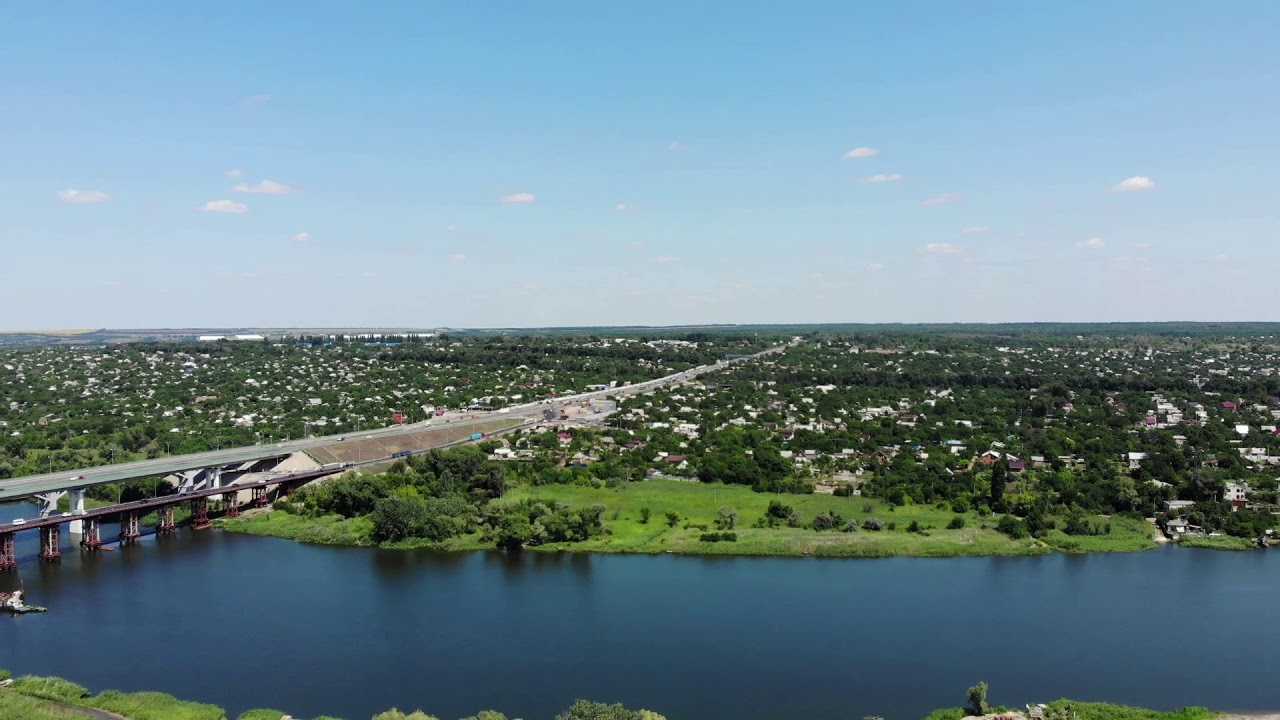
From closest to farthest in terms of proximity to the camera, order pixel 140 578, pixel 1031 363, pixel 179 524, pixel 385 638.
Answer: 1. pixel 385 638
2. pixel 140 578
3. pixel 179 524
4. pixel 1031 363

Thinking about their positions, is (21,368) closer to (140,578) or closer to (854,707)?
(140,578)

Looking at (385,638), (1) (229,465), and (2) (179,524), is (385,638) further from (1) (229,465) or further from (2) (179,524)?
(1) (229,465)

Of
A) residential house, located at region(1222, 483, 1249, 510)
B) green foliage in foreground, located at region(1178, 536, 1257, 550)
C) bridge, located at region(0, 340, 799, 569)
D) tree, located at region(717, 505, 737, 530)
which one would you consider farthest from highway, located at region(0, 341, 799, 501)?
residential house, located at region(1222, 483, 1249, 510)

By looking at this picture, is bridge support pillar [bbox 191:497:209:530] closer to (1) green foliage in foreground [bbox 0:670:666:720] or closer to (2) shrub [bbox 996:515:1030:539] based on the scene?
(1) green foliage in foreground [bbox 0:670:666:720]

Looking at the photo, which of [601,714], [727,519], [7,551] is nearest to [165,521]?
[7,551]

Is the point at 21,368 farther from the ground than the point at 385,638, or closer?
farther from the ground

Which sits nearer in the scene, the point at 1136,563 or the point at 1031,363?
the point at 1136,563

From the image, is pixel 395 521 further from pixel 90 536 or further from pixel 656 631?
pixel 656 631

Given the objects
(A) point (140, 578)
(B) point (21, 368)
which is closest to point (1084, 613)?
(A) point (140, 578)

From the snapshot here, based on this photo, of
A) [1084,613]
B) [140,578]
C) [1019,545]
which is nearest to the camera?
[1084,613]
